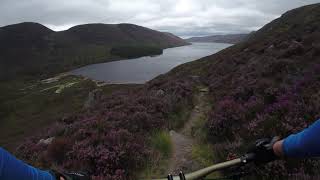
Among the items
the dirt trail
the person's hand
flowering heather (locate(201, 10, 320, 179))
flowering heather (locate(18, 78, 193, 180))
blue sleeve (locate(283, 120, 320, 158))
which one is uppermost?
blue sleeve (locate(283, 120, 320, 158))

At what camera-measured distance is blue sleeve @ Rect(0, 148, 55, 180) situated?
6.51 ft

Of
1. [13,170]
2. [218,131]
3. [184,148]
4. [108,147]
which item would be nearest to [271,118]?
[218,131]

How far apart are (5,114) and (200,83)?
62070 mm

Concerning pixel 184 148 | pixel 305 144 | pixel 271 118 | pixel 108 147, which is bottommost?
pixel 184 148

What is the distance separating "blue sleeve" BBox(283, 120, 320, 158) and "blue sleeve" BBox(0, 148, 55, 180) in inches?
71.8

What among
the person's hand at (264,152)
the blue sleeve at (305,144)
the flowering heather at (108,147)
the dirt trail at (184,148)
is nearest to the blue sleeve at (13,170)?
the person's hand at (264,152)

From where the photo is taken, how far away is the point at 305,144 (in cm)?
244

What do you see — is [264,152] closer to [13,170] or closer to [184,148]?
[13,170]

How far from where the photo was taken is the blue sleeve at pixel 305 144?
2.36 meters

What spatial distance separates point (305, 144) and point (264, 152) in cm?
39

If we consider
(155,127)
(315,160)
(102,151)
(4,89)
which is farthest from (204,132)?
(4,89)

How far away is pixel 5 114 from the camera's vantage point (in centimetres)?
7344

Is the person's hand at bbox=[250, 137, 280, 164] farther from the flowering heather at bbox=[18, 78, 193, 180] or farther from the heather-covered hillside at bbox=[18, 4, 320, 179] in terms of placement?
the flowering heather at bbox=[18, 78, 193, 180]

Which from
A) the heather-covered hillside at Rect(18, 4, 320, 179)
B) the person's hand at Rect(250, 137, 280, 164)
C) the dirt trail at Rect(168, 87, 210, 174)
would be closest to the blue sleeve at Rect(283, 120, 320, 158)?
the person's hand at Rect(250, 137, 280, 164)
